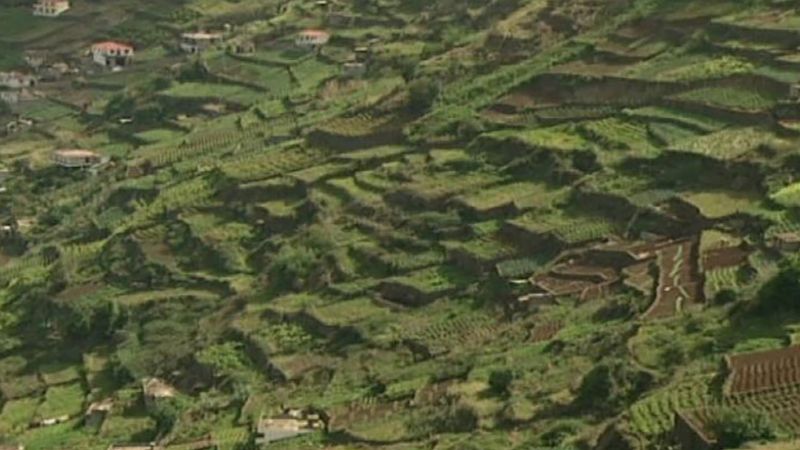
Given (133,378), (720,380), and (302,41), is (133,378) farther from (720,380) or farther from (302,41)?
(302,41)

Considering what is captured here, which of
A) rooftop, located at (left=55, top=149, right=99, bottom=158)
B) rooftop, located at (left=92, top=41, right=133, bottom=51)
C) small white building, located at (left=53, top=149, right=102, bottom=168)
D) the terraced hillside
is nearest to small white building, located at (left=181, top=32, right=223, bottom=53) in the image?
rooftop, located at (left=92, top=41, right=133, bottom=51)

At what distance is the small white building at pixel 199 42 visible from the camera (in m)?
47.8

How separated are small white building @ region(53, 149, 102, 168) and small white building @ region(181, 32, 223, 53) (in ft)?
28.6

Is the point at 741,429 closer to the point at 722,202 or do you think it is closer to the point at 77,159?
the point at 722,202

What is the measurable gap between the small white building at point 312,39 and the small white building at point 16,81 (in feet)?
34.2

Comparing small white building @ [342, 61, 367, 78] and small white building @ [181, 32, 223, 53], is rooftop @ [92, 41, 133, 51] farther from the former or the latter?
small white building @ [342, 61, 367, 78]

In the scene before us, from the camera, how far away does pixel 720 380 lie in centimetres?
1577

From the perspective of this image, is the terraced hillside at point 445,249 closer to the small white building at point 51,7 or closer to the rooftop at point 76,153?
the rooftop at point 76,153

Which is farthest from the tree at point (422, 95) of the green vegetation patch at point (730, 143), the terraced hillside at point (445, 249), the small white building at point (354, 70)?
the green vegetation patch at point (730, 143)

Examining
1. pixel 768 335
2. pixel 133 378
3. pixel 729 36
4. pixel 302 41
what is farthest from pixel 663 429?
pixel 302 41

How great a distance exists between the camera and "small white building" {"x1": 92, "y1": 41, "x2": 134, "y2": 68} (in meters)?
49.5

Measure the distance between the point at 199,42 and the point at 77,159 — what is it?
9.81m

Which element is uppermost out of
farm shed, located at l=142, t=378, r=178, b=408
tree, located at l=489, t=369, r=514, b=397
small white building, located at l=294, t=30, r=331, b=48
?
tree, located at l=489, t=369, r=514, b=397

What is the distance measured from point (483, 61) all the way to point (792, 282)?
57.3ft
